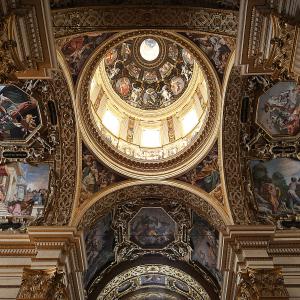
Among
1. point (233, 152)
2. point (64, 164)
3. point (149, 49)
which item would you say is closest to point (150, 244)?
point (64, 164)

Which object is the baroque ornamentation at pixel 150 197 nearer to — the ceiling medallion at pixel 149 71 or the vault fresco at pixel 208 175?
the vault fresco at pixel 208 175

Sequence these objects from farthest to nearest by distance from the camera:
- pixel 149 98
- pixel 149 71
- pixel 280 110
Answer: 1. pixel 149 71
2. pixel 149 98
3. pixel 280 110

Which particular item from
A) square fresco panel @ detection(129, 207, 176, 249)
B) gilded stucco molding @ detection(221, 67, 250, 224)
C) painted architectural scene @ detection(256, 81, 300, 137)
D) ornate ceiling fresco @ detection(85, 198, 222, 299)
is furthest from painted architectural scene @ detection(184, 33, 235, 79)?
square fresco panel @ detection(129, 207, 176, 249)

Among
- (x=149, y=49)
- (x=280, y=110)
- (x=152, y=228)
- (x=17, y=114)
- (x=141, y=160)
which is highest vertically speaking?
(x=149, y=49)

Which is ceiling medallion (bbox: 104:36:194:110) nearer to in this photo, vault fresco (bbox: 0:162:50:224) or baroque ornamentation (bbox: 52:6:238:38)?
vault fresco (bbox: 0:162:50:224)

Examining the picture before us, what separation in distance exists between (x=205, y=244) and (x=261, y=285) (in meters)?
4.59

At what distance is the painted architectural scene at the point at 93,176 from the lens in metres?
14.1

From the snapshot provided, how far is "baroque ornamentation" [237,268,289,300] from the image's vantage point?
35.8 ft

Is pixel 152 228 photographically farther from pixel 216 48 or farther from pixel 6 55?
pixel 6 55

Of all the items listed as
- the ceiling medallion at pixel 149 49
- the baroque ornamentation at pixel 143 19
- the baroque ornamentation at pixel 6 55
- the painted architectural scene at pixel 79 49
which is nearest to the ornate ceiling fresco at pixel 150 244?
the painted architectural scene at pixel 79 49

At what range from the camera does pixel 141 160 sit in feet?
48.8

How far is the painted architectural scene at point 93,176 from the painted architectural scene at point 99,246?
56.0 inches

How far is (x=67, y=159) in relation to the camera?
553 inches

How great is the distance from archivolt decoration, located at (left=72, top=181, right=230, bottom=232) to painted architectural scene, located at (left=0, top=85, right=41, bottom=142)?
284cm
